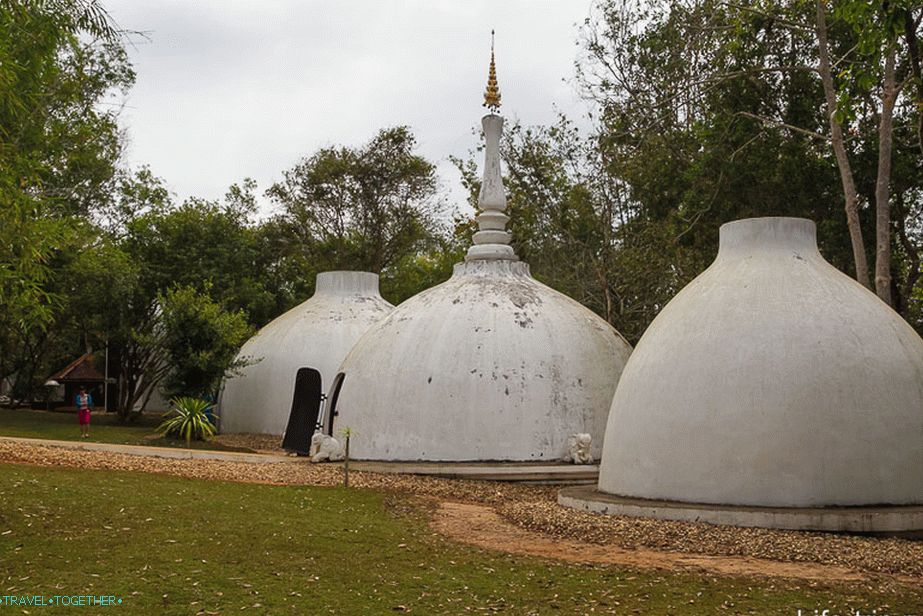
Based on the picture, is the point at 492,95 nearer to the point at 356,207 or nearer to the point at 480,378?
the point at 480,378

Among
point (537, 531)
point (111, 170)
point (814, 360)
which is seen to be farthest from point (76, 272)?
point (814, 360)

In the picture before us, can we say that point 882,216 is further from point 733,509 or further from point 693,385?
point 733,509

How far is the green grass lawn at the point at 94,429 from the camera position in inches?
902

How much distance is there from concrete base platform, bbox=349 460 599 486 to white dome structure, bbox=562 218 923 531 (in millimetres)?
3209

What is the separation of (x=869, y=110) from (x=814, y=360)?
1162cm

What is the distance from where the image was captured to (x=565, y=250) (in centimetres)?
3084

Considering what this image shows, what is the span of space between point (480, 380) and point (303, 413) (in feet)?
22.4

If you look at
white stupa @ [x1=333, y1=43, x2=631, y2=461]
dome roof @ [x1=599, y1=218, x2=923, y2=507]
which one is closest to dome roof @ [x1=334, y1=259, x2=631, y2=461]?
white stupa @ [x1=333, y1=43, x2=631, y2=461]

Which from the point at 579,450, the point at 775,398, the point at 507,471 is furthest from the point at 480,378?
the point at 775,398

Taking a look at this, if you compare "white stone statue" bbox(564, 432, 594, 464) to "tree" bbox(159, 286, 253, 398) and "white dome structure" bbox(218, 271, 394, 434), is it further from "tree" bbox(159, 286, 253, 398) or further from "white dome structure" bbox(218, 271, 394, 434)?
"tree" bbox(159, 286, 253, 398)

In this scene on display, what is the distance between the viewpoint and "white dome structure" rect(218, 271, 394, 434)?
87.0ft

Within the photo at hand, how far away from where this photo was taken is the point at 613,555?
32.2ft

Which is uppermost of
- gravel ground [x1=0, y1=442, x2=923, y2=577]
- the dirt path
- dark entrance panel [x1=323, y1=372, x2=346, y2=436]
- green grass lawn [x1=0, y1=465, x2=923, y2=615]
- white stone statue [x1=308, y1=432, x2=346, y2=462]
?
dark entrance panel [x1=323, y1=372, x2=346, y2=436]

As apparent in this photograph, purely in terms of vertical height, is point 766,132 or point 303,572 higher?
point 766,132
